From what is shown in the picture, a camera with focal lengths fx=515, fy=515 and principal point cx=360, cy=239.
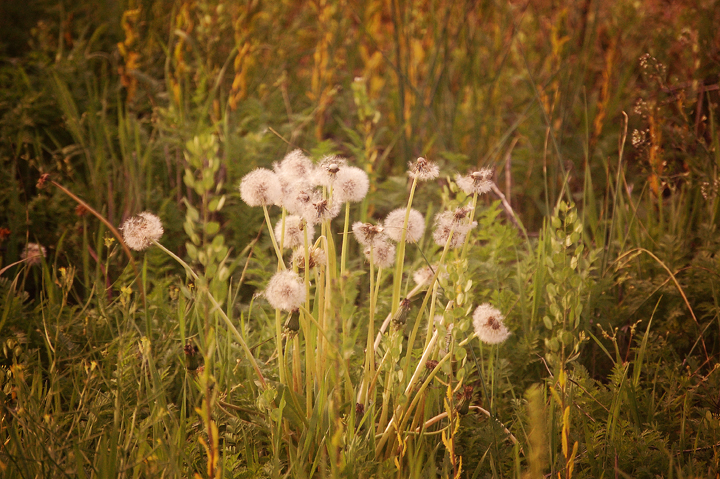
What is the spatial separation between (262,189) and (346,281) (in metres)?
0.29

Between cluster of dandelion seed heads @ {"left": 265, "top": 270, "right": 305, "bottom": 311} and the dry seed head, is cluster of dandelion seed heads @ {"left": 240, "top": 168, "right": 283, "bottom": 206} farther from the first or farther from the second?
cluster of dandelion seed heads @ {"left": 265, "top": 270, "right": 305, "bottom": 311}

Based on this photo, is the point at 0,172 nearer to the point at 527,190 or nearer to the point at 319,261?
the point at 319,261

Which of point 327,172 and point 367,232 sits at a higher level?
point 327,172

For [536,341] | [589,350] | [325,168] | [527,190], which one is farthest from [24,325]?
[527,190]

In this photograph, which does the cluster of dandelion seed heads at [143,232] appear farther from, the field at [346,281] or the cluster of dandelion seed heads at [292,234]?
the cluster of dandelion seed heads at [292,234]

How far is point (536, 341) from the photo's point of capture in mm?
1620

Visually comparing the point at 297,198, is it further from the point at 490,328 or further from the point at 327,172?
the point at 490,328

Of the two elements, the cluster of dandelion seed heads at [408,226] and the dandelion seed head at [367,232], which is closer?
the dandelion seed head at [367,232]

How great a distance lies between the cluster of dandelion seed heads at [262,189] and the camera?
3.59ft

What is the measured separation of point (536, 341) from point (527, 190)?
138cm

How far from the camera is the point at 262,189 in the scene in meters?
1.10

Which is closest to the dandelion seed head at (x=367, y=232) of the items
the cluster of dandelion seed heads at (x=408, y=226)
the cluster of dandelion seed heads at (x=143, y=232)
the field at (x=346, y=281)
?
the field at (x=346, y=281)

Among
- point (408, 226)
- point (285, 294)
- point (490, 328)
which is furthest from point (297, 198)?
point (490, 328)

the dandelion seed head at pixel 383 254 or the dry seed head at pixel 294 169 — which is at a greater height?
the dry seed head at pixel 294 169
